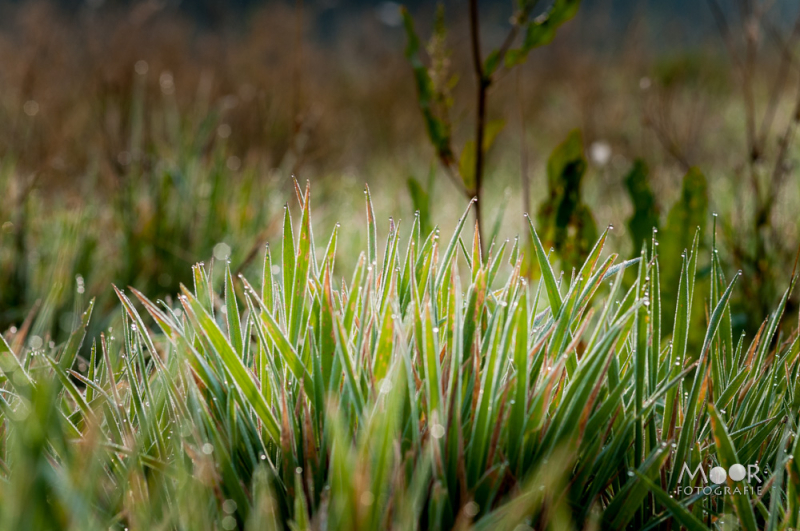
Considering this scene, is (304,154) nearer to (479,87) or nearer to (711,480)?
(479,87)

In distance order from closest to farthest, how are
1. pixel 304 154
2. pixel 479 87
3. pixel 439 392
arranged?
pixel 439 392
pixel 479 87
pixel 304 154

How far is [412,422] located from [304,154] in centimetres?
197

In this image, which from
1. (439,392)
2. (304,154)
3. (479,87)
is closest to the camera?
(439,392)

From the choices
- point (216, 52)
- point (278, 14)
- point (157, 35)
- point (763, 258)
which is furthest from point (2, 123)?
point (763, 258)

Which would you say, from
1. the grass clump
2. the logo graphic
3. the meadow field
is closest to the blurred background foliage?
the meadow field

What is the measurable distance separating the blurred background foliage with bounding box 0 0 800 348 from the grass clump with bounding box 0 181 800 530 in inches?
16.4

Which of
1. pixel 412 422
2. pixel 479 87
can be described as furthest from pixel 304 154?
pixel 412 422

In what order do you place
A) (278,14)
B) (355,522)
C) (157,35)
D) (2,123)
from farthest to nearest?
(278,14) → (157,35) → (2,123) → (355,522)

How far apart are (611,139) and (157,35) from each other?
324 centimetres

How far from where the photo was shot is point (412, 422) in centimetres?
58

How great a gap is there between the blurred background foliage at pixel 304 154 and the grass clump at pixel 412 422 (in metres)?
0.42

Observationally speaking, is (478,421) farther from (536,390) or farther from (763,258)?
(763,258)

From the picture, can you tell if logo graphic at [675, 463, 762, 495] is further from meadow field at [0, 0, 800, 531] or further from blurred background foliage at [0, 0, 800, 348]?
blurred background foliage at [0, 0, 800, 348]

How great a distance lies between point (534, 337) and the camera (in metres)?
0.74
